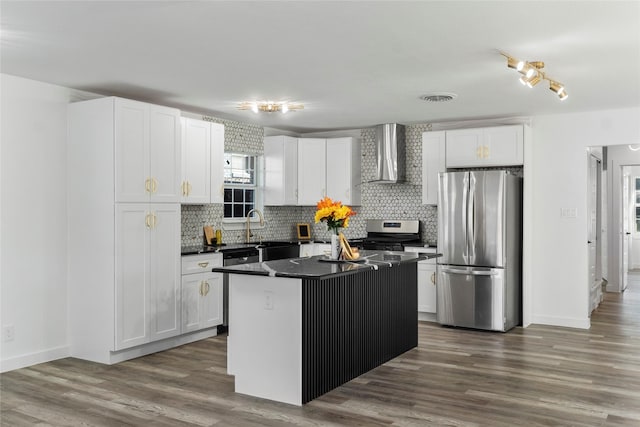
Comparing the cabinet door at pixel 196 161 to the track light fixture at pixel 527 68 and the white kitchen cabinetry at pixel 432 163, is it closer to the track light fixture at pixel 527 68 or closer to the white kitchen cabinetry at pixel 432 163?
the white kitchen cabinetry at pixel 432 163

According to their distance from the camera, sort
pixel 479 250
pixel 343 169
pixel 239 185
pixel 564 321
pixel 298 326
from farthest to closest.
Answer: pixel 343 169
pixel 239 185
pixel 564 321
pixel 479 250
pixel 298 326

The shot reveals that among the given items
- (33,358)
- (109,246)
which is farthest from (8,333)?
(109,246)

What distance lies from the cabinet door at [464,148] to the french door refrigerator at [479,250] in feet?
1.41

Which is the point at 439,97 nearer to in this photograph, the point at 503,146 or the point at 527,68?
the point at 503,146

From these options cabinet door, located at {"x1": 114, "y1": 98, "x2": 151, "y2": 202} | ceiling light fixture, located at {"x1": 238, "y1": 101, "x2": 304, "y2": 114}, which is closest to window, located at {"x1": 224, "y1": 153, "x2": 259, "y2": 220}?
ceiling light fixture, located at {"x1": 238, "y1": 101, "x2": 304, "y2": 114}

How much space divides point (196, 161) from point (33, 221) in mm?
1767

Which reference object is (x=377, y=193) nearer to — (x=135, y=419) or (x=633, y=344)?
(x=633, y=344)

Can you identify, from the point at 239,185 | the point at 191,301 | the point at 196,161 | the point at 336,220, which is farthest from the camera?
the point at 239,185

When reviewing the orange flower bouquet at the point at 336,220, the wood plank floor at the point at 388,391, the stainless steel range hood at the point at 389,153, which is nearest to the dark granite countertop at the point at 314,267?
the orange flower bouquet at the point at 336,220

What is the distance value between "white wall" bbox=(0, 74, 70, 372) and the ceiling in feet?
0.88

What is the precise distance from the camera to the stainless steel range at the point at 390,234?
23.1ft

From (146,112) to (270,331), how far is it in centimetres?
245

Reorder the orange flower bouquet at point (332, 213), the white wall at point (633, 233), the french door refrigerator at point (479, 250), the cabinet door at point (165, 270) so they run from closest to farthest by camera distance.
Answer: the orange flower bouquet at point (332, 213), the cabinet door at point (165, 270), the french door refrigerator at point (479, 250), the white wall at point (633, 233)

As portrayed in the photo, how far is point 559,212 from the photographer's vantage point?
6656mm
